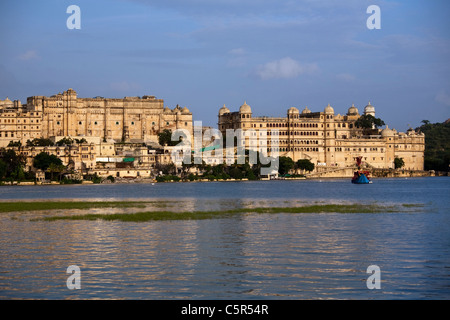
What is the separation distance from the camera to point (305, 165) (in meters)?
148

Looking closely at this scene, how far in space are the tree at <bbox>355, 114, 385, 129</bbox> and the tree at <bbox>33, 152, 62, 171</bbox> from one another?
76.8 m

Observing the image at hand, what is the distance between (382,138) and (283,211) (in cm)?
11773

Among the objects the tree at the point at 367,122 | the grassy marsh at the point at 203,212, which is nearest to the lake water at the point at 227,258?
the grassy marsh at the point at 203,212

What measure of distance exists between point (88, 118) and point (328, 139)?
50.2 metres

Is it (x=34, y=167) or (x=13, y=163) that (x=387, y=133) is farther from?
(x=13, y=163)

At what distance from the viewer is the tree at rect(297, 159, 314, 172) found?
148 meters

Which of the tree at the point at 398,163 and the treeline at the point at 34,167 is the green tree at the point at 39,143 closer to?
the treeline at the point at 34,167

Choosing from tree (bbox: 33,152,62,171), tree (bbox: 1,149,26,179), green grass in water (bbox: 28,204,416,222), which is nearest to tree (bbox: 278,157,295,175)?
tree (bbox: 33,152,62,171)

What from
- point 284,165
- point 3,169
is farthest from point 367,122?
point 3,169

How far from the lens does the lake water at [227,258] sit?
76.5 ft

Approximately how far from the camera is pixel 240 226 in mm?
40781
